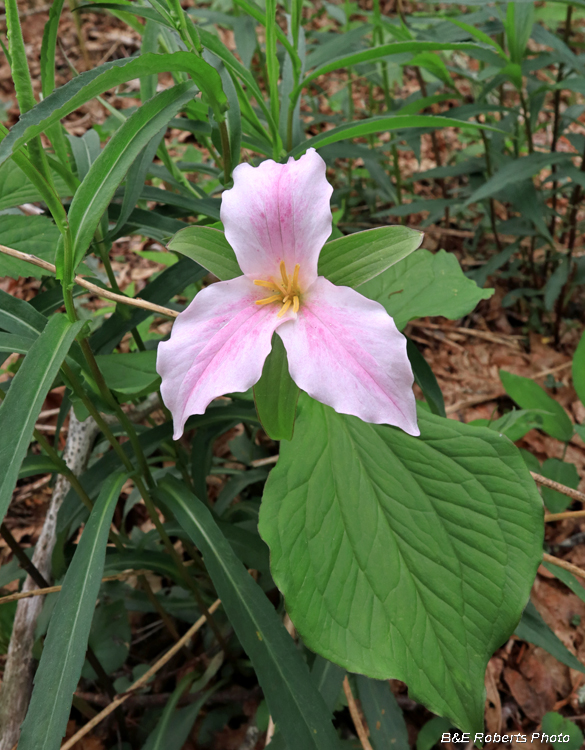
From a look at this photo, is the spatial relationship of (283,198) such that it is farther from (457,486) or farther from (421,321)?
(421,321)

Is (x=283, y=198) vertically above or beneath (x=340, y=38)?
beneath

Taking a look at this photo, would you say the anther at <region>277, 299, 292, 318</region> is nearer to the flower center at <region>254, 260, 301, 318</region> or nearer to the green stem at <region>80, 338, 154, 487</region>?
the flower center at <region>254, 260, 301, 318</region>

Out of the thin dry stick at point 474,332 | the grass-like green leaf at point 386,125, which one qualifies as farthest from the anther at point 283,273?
the thin dry stick at point 474,332

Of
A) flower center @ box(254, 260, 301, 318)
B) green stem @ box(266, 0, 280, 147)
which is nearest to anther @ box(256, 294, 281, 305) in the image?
flower center @ box(254, 260, 301, 318)

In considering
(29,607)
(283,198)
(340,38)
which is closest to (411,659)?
(283,198)

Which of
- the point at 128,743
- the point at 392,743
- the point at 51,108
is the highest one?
the point at 51,108

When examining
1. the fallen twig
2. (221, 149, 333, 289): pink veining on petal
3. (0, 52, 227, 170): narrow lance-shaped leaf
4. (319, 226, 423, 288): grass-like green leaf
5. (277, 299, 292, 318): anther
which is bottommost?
the fallen twig
